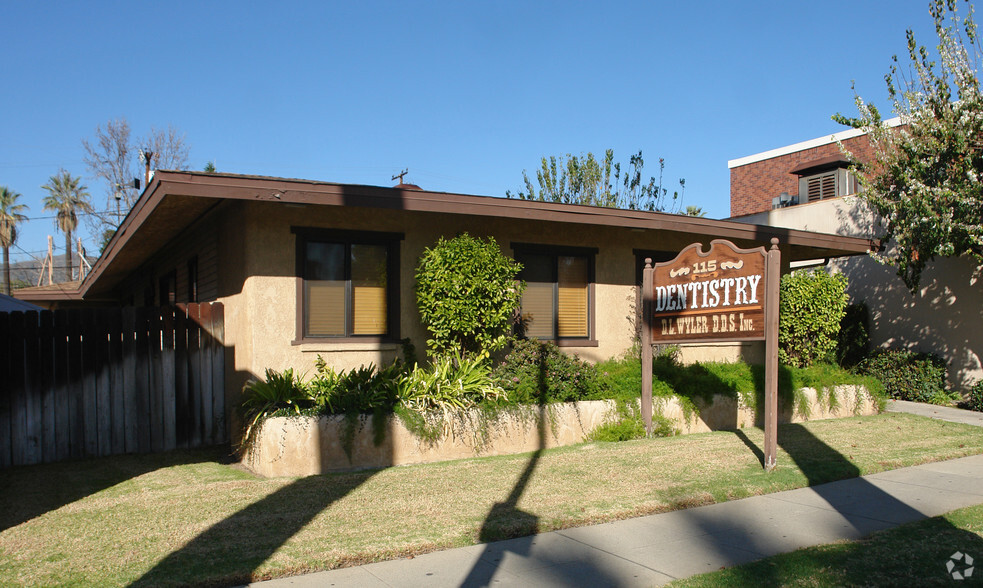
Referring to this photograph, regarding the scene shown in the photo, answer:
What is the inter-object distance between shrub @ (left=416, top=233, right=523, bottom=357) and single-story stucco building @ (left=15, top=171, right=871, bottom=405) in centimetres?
55

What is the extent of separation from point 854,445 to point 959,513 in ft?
12.1

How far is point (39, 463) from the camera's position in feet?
31.6

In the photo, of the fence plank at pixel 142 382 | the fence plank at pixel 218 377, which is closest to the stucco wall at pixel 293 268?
the fence plank at pixel 218 377

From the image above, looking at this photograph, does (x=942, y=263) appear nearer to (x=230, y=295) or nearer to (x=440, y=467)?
(x=440, y=467)

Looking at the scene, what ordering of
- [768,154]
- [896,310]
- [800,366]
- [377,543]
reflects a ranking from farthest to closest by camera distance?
[768,154] < [896,310] < [800,366] < [377,543]

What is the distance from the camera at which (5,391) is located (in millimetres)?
9453

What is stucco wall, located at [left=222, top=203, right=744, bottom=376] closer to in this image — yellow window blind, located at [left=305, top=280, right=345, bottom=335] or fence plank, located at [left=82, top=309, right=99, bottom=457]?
yellow window blind, located at [left=305, top=280, right=345, bottom=335]

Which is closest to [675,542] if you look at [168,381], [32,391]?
[168,381]

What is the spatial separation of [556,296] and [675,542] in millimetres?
7065

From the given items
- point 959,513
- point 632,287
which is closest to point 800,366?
point 632,287

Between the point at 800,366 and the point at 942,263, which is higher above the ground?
the point at 942,263

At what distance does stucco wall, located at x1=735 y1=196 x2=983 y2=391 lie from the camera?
16297 millimetres

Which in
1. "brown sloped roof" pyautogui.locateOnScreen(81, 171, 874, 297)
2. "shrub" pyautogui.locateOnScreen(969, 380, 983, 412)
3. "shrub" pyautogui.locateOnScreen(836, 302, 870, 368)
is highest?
"brown sloped roof" pyautogui.locateOnScreen(81, 171, 874, 297)

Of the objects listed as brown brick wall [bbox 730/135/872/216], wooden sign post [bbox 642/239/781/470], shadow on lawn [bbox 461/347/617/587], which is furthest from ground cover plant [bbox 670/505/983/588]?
brown brick wall [bbox 730/135/872/216]
